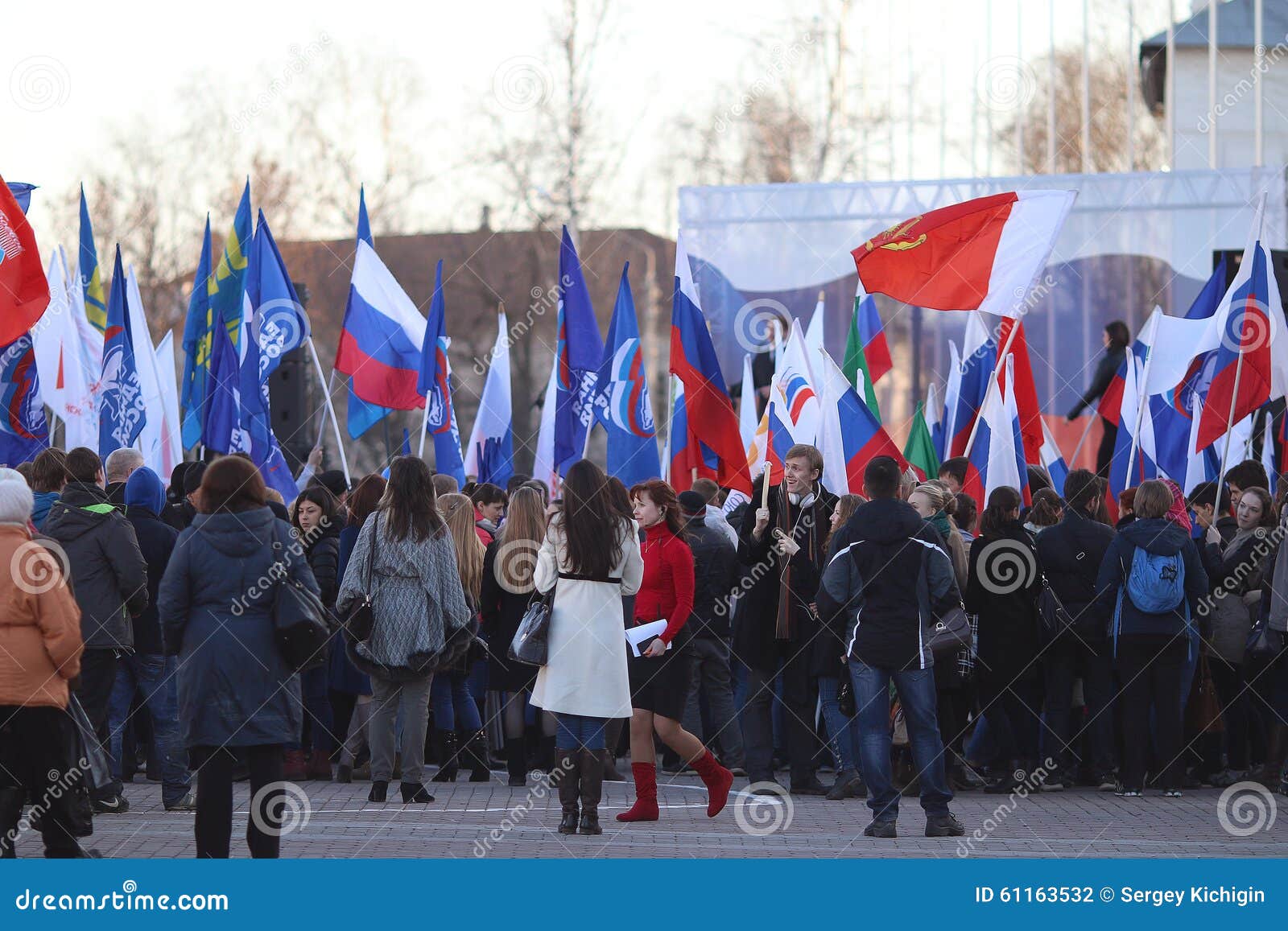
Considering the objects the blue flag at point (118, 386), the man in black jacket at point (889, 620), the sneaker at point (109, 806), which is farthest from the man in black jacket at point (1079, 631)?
the blue flag at point (118, 386)

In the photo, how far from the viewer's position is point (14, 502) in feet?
22.8

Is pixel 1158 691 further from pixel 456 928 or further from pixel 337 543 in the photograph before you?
pixel 456 928

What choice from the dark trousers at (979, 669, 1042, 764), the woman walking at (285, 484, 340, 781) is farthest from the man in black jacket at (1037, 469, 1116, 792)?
the woman walking at (285, 484, 340, 781)

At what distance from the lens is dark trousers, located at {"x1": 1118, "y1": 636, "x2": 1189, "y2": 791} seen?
416 inches

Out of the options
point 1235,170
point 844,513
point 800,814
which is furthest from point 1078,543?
point 1235,170

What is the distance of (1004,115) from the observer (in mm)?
40406

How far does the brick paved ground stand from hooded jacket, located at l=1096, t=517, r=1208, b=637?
106cm

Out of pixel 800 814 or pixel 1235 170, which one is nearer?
pixel 800 814

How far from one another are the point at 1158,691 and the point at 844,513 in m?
2.34

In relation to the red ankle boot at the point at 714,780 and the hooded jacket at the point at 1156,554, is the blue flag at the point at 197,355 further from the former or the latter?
the hooded jacket at the point at 1156,554

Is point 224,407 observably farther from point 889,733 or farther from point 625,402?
point 889,733

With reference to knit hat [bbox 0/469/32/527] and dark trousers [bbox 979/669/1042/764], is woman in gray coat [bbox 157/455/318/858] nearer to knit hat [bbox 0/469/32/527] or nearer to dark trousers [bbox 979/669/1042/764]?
knit hat [bbox 0/469/32/527]

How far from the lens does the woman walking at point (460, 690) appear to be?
10750 millimetres

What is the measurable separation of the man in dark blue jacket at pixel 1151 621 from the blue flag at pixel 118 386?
7965 mm
